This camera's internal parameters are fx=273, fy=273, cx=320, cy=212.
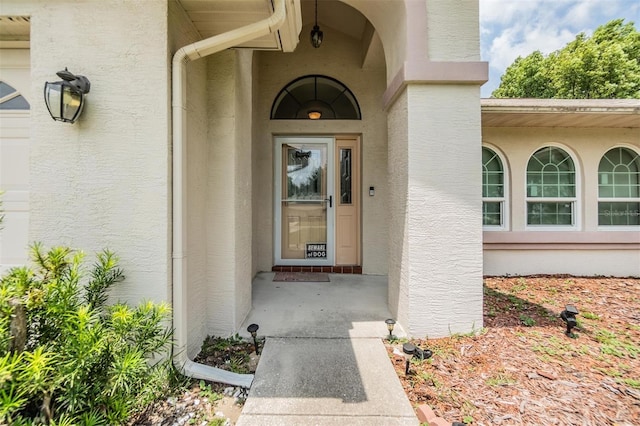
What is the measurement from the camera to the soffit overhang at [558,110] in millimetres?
4223

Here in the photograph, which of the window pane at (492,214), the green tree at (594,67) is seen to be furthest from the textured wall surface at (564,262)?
the green tree at (594,67)

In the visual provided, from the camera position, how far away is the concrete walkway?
1.94m

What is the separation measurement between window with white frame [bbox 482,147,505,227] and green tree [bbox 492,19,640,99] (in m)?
14.2

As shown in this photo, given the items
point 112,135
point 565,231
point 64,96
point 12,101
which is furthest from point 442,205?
point 12,101

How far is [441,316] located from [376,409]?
4.22ft

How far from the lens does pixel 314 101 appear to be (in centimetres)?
529

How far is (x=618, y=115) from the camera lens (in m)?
4.36

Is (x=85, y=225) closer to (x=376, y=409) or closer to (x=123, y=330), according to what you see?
(x=123, y=330)

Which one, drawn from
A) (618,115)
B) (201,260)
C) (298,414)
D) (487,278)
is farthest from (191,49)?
(618,115)

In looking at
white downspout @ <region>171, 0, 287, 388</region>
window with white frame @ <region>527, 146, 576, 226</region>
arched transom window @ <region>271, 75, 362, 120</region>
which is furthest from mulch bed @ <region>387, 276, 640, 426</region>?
arched transom window @ <region>271, 75, 362, 120</region>

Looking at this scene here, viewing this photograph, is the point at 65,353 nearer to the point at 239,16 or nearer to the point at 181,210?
the point at 181,210

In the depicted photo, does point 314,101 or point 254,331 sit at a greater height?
point 314,101

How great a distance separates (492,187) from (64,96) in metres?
5.93

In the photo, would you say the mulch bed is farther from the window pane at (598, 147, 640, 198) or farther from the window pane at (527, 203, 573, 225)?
the window pane at (598, 147, 640, 198)
